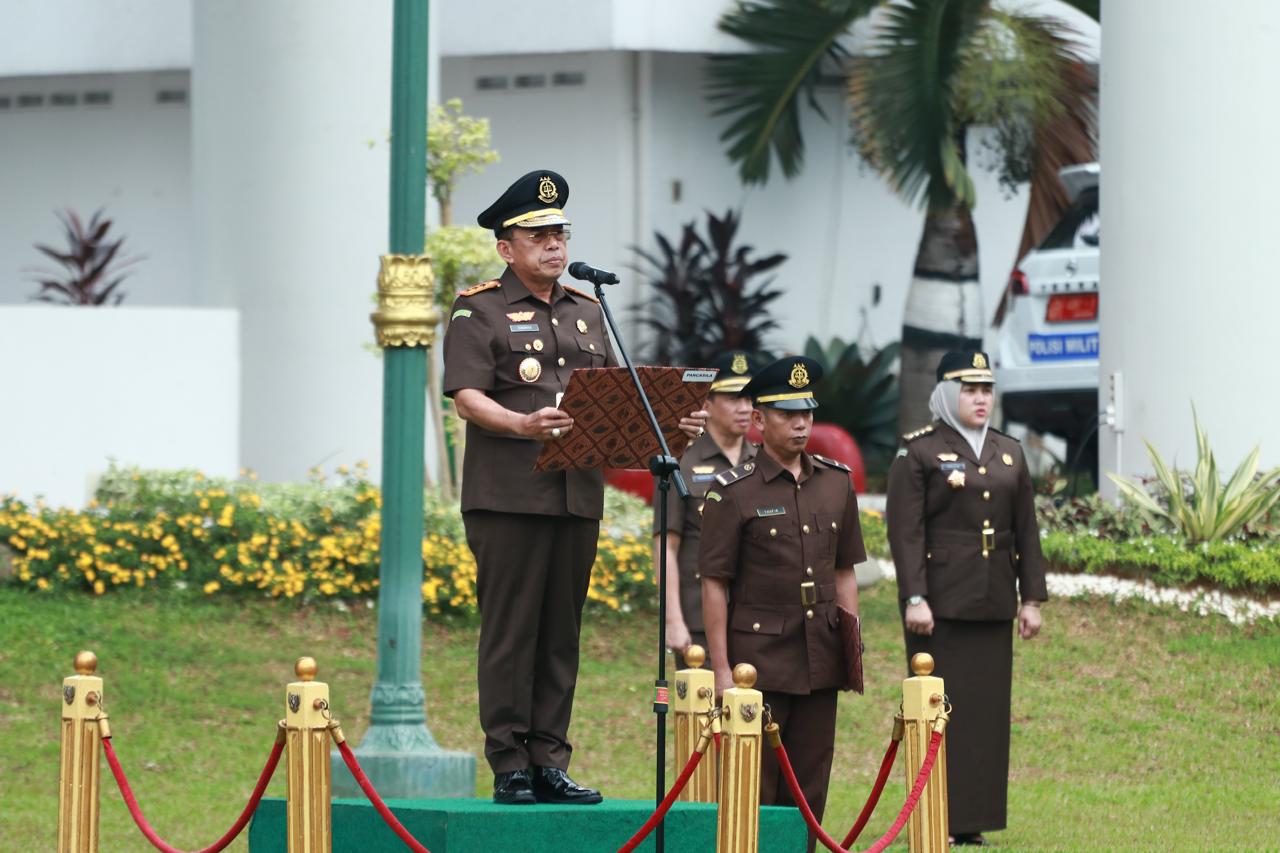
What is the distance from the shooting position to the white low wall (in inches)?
606

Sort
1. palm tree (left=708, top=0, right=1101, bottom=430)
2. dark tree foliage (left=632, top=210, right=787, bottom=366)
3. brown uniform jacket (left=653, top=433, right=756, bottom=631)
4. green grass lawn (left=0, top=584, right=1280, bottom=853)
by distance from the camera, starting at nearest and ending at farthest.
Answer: brown uniform jacket (left=653, top=433, right=756, bottom=631)
green grass lawn (left=0, top=584, right=1280, bottom=853)
palm tree (left=708, top=0, right=1101, bottom=430)
dark tree foliage (left=632, top=210, right=787, bottom=366)

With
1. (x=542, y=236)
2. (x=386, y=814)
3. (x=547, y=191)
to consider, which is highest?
(x=547, y=191)

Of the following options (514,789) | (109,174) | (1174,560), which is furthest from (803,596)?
(109,174)

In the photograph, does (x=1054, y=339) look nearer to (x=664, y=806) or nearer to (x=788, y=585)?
(x=788, y=585)

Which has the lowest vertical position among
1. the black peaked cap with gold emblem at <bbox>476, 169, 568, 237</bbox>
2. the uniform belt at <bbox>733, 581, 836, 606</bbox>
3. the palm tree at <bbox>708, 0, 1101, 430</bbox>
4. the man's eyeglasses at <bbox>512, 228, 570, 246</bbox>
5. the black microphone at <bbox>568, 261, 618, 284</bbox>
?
the uniform belt at <bbox>733, 581, 836, 606</bbox>

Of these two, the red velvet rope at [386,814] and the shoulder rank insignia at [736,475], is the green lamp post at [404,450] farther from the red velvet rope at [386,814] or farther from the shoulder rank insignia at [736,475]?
the red velvet rope at [386,814]

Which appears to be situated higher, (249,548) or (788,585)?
Answer: (788,585)

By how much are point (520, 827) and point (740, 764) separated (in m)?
0.71

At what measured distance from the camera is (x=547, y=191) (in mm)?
6770

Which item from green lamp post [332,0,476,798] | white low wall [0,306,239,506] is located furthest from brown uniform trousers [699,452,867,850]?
white low wall [0,306,239,506]

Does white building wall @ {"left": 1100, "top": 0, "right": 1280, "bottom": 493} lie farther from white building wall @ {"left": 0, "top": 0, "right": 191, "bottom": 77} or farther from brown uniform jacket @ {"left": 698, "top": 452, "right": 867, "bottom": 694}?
white building wall @ {"left": 0, "top": 0, "right": 191, "bottom": 77}

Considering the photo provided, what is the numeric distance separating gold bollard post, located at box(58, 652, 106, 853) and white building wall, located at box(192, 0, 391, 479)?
9388mm

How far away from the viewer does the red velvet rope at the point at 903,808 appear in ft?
20.6

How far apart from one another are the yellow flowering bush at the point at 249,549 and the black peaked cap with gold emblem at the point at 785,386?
19.5 feet
